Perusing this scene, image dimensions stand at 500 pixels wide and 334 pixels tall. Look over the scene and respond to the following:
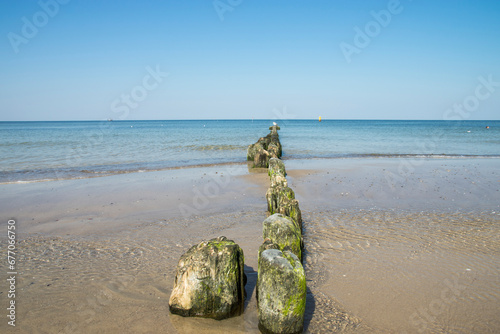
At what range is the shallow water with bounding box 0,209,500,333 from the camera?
4.21m

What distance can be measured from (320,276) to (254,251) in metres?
1.51

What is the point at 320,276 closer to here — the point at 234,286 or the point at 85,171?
the point at 234,286

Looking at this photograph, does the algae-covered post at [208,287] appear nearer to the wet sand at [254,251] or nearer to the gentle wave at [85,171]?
Answer: the wet sand at [254,251]

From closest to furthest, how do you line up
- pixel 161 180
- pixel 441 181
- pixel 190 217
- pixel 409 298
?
1. pixel 409 298
2. pixel 190 217
3. pixel 441 181
4. pixel 161 180

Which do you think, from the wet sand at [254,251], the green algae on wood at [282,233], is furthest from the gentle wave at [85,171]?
the green algae on wood at [282,233]

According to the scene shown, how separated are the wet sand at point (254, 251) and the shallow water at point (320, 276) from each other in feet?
0.07

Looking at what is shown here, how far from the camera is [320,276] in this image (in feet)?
17.7

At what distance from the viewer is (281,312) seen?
3900 millimetres

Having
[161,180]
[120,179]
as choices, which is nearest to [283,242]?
[161,180]

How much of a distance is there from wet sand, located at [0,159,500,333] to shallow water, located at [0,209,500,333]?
0.02 meters

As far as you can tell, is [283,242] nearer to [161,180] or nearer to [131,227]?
[131,227]

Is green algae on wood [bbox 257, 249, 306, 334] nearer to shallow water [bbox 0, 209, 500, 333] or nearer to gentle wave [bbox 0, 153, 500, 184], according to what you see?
shallow water [bbox 0, 209, 500, 333]

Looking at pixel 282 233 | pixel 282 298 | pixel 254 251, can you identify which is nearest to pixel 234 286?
pixel 282 298

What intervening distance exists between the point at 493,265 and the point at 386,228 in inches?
88.1
